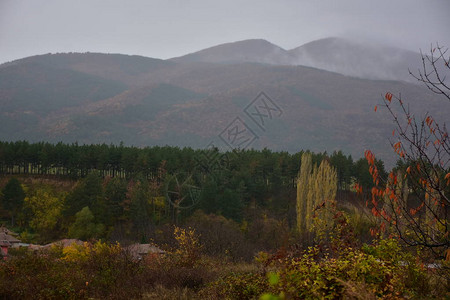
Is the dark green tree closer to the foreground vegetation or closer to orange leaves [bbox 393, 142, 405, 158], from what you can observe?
the foreground vegetation

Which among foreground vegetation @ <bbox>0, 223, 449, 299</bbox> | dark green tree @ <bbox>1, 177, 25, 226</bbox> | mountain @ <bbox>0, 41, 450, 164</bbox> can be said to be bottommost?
dark green tree @ <bbox>1, 177, 25, 226</bbox>

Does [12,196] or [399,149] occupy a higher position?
[399,149]

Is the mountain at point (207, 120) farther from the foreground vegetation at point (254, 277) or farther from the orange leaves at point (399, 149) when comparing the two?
the orange leaves at point (399, 149)

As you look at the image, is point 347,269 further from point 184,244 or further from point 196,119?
point 196,119

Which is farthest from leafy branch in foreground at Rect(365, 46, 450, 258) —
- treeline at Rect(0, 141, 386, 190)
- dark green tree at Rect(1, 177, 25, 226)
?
dark green tree at Rect(1, 177, 25, 226)

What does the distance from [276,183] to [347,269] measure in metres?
47.0

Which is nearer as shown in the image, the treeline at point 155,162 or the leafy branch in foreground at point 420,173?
the leafy branch in foreground at point 420,173

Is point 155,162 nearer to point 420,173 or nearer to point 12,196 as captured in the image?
point 12,196

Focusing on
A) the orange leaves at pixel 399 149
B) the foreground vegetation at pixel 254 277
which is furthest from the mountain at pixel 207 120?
the orange leaves at pixel 399 149

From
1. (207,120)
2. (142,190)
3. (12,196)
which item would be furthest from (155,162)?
(207,120)

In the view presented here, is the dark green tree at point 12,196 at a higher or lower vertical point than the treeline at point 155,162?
lower

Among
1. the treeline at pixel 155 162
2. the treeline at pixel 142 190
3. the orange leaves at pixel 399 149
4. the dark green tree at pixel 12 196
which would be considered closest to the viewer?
the orange leaves at pixel 399 149

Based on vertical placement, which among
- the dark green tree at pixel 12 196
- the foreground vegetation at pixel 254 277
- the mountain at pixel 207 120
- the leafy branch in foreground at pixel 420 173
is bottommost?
the dark green tree at pixel 12 196

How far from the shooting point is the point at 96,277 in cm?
1076
